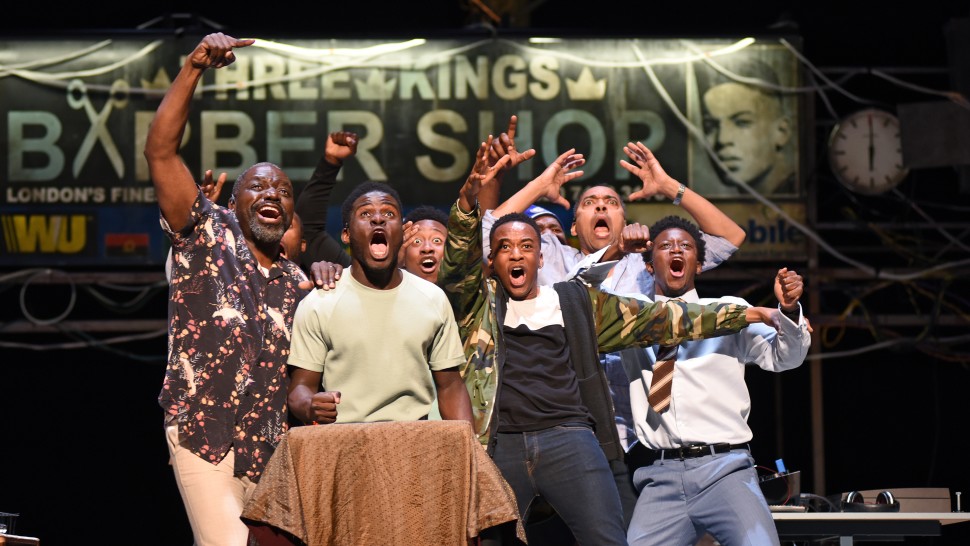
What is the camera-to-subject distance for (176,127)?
387 cm

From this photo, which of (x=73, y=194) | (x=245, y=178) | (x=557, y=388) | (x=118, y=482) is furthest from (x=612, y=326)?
(x=118, y=482)

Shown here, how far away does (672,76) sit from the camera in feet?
28.8

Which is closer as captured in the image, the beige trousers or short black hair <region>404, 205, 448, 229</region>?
the beige trousers

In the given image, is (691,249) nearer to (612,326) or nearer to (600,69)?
(612,326)

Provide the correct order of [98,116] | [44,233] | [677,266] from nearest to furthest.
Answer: [677,266], [44,233], [98,116]

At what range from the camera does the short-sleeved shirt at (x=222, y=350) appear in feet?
12.6

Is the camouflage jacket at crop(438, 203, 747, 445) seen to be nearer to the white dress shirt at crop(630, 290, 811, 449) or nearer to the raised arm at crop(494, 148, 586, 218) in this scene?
the white dress shirt at crop(630, 290, 811, 449)

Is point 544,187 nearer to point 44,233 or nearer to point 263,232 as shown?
point 263,232

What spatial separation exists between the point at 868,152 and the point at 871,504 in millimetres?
4136

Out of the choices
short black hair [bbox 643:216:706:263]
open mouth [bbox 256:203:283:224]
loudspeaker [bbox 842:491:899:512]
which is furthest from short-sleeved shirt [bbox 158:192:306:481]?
loudspeaker [bbox 842:491:899:512]

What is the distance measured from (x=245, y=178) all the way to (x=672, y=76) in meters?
5.12

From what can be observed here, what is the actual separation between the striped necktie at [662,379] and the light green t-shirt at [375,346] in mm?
1190

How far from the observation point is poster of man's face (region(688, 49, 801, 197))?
8734mm

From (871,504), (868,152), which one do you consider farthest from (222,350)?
(868,152)
